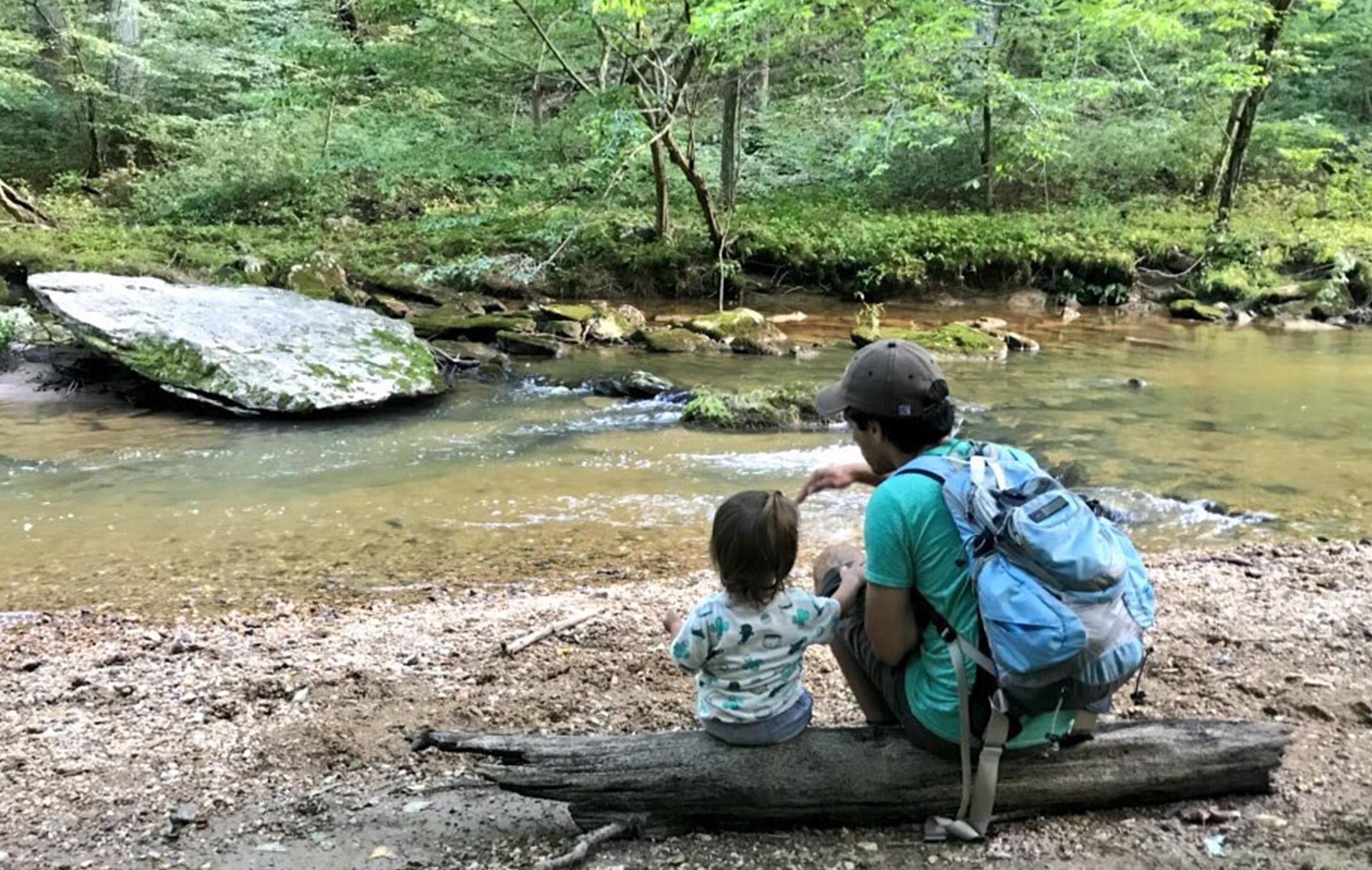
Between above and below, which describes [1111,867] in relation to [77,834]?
above

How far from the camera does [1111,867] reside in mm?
2752

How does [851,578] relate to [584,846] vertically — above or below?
above

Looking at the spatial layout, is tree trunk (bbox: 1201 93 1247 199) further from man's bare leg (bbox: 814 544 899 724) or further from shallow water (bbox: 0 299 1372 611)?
man's bare leg (bbox: 814 544 899 724)

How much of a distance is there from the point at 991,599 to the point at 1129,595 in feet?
1.58

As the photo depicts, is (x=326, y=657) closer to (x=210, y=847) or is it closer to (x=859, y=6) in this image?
(x=210, y=847)

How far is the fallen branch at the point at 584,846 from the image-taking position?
2.81 metres

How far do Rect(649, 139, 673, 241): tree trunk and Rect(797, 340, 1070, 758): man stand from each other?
1441 cm

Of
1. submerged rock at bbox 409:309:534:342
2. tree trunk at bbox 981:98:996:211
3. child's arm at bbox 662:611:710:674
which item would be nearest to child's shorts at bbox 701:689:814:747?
child's arm at bbox 662:611:710:674

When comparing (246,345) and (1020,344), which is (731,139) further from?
(246,345)

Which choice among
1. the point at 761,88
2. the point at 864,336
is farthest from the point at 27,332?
the point at 761,88

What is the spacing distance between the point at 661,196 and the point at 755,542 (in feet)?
52.1

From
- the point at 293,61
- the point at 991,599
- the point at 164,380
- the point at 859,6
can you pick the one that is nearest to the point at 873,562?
the point at 991,599

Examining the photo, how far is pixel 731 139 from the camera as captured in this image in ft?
65.3

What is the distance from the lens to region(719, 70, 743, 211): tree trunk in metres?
18.7
